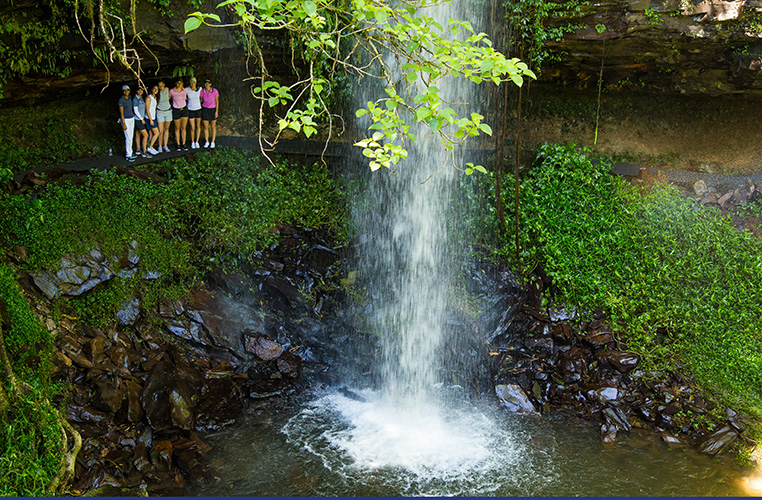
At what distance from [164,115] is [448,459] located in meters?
7.58

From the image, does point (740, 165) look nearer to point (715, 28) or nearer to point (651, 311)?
point (715, 28)

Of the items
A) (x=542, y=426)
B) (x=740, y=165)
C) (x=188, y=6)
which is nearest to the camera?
(x=542, y=426)

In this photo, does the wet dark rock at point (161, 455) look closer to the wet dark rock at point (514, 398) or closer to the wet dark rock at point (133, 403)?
the wet dark rock at point (133, 403)

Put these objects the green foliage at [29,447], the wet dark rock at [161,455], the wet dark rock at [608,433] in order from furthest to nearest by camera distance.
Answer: the wet dark rock at [608,433] < the wet dark rock at [161,455] < the green foliage at [29,447]

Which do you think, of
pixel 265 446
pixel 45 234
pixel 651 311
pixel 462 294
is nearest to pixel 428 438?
pixel 265 446

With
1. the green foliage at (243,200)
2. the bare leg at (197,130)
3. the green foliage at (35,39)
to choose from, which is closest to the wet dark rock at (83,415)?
the green foliage at (243,200)

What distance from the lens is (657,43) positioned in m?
8.73

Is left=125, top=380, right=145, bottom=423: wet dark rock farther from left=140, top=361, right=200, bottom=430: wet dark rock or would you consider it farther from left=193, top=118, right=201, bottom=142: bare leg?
left=193, top=118, right=201, bottom=142: bare leg

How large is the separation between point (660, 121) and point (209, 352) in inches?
375

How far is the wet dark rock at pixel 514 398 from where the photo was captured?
7.02 meters

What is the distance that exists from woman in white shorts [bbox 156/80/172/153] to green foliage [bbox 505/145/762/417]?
6369 millimetres

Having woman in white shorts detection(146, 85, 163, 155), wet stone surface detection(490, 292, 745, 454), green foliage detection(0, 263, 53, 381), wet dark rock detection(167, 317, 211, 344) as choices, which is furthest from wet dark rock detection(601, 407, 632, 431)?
woman in white shorts detection(146, 85, 163, 155)

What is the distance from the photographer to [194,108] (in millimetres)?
9953

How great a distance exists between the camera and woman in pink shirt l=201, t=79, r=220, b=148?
9.98 meters
